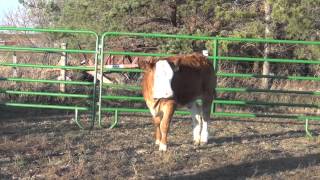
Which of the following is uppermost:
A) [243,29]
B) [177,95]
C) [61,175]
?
[243,29]

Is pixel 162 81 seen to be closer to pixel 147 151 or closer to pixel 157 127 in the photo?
pixel 157 127

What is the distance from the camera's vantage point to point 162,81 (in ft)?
27.5

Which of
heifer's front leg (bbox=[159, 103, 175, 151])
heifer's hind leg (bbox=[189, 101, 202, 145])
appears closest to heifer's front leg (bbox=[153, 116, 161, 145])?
heifer's front leg (bbox=[159, 103, 175, 151])

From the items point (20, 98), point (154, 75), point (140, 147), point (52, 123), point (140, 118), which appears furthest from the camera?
point (20, 98)

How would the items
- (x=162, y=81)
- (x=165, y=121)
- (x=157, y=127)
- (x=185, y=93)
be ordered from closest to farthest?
1. (x=162, y=81)
2. (x=165, y=121)
3. (x=185, y=93)
4. (x=157, y=127)

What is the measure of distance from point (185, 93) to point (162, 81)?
1.94ft

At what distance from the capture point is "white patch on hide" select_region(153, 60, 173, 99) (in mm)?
8344

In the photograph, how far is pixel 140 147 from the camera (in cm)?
923

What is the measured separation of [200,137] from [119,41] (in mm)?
13177

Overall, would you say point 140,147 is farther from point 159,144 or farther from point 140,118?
point 140,118

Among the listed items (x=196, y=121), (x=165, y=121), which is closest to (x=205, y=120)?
(x=196, y=121)

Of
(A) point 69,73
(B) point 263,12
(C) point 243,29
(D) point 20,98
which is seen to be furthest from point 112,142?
(B) point 263,12

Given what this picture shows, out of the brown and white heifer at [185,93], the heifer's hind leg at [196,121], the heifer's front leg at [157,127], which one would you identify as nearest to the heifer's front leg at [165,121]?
the brown and white heifer at [185,93]

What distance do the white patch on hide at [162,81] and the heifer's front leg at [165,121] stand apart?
218 millimetres
